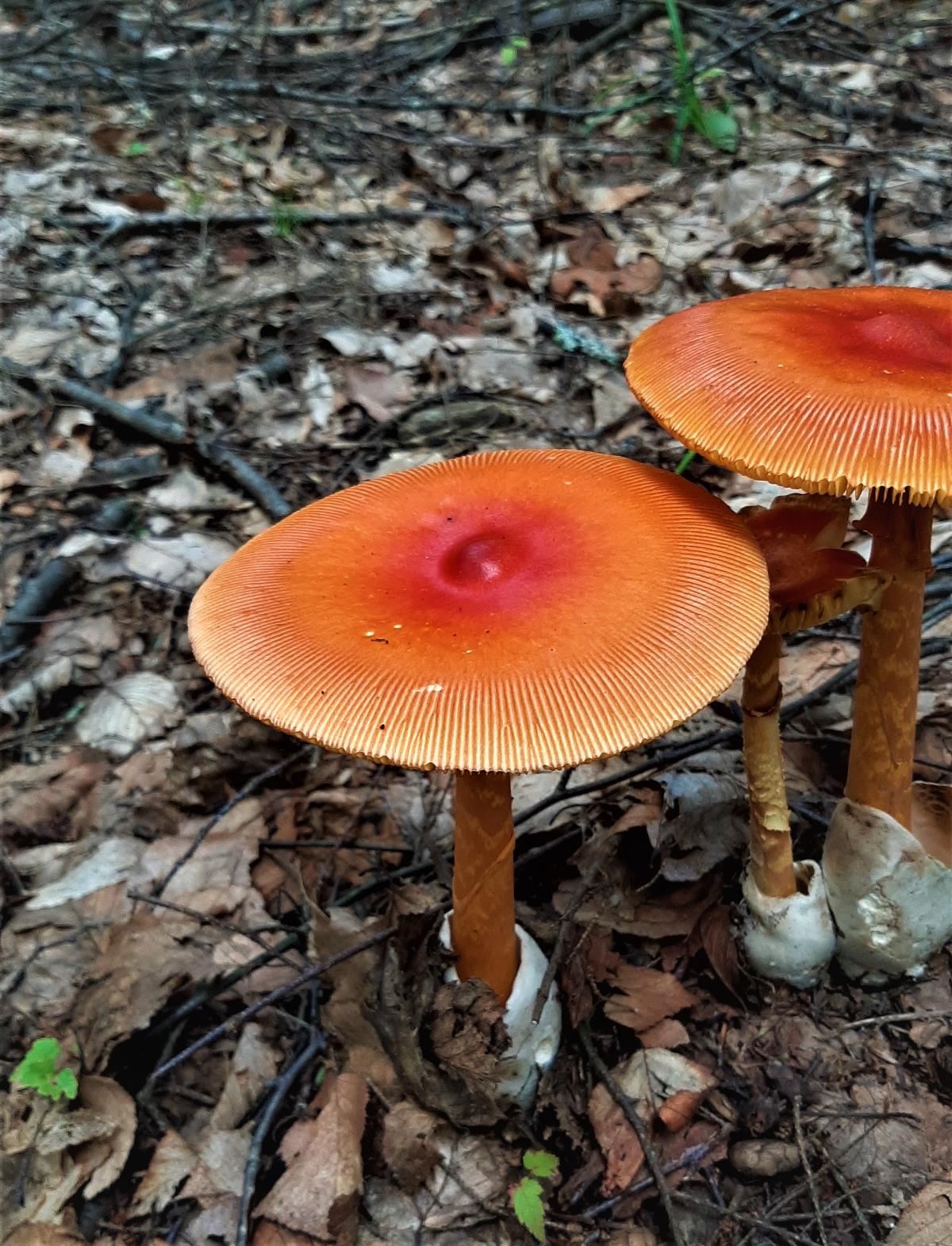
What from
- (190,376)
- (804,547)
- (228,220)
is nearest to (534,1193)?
(804,547)

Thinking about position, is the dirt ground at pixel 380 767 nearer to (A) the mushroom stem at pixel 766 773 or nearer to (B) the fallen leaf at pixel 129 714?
(B) the fallen leaf at pixel 129 714

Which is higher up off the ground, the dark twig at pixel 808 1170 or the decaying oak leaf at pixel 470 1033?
the decaying oak leaf at pixel 470 1033

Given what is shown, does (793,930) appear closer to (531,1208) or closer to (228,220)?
(531,1208)

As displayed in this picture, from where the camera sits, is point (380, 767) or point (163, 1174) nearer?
point (163, 1174)

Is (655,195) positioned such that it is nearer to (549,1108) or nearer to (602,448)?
(602,448)

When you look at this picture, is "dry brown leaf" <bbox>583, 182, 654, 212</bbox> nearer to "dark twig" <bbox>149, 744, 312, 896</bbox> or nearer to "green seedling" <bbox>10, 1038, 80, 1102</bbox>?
"dark twig" <bbox>149, 744, 312, 896</bbox>

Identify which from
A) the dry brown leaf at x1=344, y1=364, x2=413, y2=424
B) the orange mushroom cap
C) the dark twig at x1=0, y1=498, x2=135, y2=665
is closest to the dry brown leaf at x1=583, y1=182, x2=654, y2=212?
the dry brown leaf at x1=344, y1=364, x2=413, y2=424

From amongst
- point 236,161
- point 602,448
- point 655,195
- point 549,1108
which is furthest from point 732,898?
point 236,161

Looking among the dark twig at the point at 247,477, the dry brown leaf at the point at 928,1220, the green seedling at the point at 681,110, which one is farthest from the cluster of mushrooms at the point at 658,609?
the green seedling at the point at 681,110
